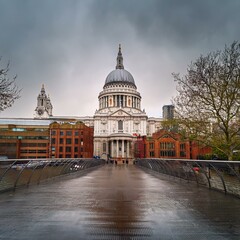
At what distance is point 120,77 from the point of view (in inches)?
5305

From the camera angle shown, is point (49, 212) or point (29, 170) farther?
point (29, 170)

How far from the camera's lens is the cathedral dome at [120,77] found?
440 ft

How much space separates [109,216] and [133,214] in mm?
680

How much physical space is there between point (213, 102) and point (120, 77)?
116226mm

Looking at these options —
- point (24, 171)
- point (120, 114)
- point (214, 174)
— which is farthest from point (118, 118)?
point (214, 174)

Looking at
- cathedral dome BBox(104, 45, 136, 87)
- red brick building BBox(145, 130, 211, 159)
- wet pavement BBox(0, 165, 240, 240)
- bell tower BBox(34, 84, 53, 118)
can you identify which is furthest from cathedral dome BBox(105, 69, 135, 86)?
wet pavement BBox(0, 165, 240, 240)

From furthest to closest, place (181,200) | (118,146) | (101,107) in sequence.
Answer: (101,107), (118,146), (181,200)

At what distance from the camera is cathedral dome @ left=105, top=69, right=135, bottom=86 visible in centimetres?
13400

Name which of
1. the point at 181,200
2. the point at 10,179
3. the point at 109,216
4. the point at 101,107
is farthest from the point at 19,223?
the point at 101,107

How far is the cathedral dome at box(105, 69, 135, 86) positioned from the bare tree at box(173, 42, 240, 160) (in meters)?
112

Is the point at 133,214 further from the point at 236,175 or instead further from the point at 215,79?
the point at 215,79

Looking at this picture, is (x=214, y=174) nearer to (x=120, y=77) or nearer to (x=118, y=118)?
(x=118, y=118)

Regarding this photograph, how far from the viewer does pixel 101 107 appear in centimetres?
13250

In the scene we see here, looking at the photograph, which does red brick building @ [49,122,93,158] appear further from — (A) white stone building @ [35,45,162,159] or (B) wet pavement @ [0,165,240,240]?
(B) wet pavement @ [0,165,240,240]
